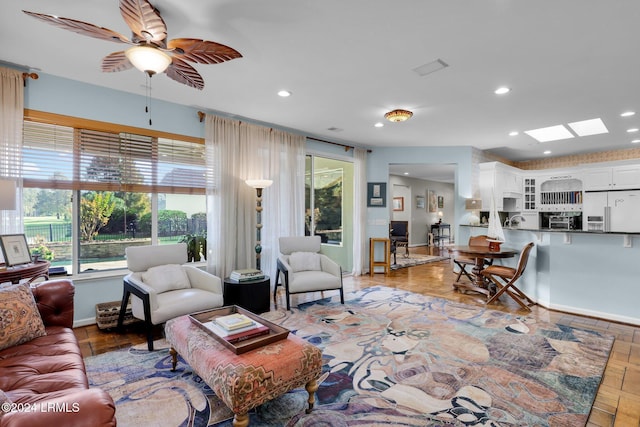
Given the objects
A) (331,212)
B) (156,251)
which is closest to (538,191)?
(331,212)

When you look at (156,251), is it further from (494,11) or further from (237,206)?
(494,11)

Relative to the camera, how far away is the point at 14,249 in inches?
106

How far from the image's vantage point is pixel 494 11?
7.04 feet

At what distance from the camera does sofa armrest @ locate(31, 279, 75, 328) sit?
2215 millimetres

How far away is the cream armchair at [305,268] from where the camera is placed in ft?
12.8

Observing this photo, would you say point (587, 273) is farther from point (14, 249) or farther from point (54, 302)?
point (14, 249)

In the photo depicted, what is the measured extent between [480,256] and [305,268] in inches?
98.7

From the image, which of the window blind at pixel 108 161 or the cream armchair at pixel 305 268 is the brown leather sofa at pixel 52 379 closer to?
the window blind at pixel 108 161

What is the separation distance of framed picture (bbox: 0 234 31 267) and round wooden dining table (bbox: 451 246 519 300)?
5008 mm

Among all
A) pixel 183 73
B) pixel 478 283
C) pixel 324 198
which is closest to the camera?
pixel 183 73

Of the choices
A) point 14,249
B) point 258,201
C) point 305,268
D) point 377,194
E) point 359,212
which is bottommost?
point 305,268

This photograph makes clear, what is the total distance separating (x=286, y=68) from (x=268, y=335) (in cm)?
242

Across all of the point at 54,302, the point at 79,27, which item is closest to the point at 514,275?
the point at 54,302

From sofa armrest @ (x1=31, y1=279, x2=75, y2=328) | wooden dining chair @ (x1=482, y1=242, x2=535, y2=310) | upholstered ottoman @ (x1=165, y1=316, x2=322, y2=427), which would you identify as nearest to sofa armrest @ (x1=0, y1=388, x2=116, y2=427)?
upholstered ottoman @ (x1=165, y1=316, x2=322, y2=427)
